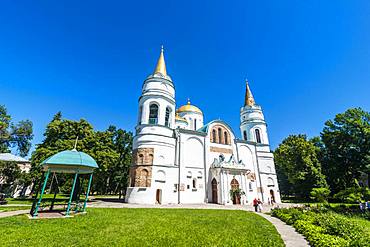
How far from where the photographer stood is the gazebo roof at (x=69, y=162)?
1139cm

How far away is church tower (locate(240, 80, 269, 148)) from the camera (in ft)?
106

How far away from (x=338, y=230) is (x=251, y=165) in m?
23.2

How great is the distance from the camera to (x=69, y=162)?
11.5 m

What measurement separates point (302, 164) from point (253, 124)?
1100 centimetres

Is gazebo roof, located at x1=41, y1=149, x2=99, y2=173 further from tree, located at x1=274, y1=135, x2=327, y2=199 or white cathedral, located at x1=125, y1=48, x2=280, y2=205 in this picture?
tree, located at x1=274, y1=135, x2=327, y2=199

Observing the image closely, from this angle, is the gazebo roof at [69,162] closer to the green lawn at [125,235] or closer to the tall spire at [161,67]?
the green lawn at [125,235]

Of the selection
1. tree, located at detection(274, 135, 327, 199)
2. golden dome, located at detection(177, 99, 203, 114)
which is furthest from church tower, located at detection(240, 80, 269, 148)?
golden dome, located at detection(177, 99, 203, 114)

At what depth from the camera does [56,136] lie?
80.1 ft

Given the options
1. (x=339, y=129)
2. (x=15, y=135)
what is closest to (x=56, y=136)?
(x=15, y=135)

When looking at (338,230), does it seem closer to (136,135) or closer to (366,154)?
(136,135)

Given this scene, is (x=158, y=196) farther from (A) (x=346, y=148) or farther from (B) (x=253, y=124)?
(A) (x=346, y=148)

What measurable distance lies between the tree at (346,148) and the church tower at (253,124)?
42.6 feet

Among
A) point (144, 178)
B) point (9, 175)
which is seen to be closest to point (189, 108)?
point (144, 178)

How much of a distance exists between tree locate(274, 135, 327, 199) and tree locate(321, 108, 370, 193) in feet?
8.89
